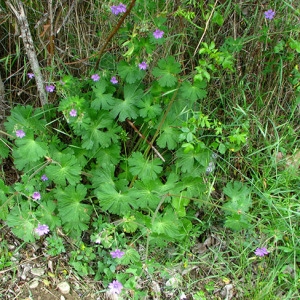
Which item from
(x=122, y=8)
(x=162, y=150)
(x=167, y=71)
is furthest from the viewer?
(x=162, y=150)

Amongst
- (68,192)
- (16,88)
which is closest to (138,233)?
(68,192)

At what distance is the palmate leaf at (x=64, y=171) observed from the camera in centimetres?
229

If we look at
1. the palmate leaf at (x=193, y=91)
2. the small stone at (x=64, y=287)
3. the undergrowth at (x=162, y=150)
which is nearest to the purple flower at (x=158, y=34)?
the undergrowth at (x=162, y=150)

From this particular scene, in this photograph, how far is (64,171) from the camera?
90.7 inches

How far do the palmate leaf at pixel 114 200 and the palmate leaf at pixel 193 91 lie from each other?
655 millimetres

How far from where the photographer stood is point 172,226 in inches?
90.0

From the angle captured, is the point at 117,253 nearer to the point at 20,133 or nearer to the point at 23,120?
the point at 20,133

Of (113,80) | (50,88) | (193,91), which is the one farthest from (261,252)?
(50,88)

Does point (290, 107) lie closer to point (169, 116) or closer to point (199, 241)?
point (169, 116)

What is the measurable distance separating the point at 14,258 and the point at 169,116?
1.24 m

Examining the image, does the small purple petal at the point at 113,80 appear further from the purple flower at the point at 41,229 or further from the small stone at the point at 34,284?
the small stone at the point at 34,284

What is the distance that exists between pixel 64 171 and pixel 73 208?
0.22 meters

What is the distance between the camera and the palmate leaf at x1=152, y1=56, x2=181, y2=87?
2316 mm

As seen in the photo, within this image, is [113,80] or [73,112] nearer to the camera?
[73,112]
